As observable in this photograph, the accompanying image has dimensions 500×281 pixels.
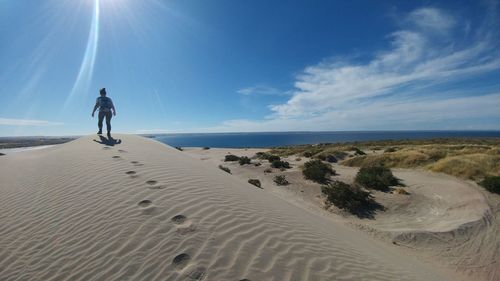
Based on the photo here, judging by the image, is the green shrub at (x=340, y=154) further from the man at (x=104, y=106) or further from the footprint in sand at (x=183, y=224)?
the footprint in sand at (x=183, y=224)

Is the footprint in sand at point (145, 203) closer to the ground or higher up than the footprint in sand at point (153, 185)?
closer to the ground

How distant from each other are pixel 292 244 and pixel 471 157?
15.4 m

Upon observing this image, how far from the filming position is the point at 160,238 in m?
3.46

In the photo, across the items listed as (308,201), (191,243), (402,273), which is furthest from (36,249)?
(308,201)

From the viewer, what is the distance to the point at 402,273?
402cm

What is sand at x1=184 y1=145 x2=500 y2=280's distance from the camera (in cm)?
619

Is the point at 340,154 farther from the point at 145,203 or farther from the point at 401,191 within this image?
A: the point at 145,203

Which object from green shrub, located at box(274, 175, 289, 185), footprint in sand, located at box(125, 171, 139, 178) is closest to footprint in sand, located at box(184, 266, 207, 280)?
footprint in sand, located at box(125, 171, 139, 178)

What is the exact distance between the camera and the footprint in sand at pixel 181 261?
9.83 feet

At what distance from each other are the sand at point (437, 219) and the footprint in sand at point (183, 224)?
5.55 m

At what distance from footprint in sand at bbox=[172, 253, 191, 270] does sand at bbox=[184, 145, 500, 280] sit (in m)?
5.74

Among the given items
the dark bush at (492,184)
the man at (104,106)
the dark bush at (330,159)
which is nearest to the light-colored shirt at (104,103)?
the man at (104,106)

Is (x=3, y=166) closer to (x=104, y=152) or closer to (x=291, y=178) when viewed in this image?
(x=104, y=152)

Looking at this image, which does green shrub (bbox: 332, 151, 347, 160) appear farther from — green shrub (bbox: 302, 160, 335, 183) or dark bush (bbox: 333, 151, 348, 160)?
green shrub (bbox: 302, 160, 335, 183)
